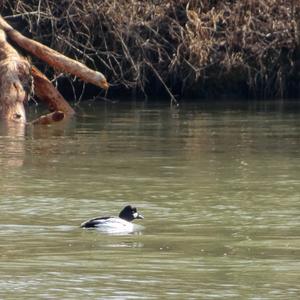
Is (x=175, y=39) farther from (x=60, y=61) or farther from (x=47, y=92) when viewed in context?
(x=60, y=61)

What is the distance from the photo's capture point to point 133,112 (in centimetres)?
2566

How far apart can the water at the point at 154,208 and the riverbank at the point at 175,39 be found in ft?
13.6

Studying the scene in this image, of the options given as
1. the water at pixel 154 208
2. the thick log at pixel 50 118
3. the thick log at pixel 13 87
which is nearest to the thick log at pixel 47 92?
the water at pixel 154 208

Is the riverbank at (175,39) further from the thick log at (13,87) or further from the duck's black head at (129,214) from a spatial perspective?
the duck's black head at (129,214)

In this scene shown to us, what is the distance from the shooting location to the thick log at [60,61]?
22828mm

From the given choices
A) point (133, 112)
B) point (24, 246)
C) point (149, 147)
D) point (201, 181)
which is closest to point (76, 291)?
point (24, 246)

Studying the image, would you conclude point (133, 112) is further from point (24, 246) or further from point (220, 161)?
point (24, 246)

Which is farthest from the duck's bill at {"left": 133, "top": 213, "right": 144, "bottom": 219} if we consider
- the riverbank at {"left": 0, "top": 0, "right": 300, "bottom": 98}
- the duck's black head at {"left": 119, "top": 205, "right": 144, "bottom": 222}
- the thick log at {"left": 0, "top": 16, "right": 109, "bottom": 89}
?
the riverbank at {"left": 0, "top": 0, "right": 300, "bottom": 98}

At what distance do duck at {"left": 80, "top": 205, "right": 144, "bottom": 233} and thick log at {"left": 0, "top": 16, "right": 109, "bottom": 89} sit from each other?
10.9 metres

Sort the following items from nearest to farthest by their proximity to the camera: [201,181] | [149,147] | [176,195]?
1. [176,195]
2. [201,181]
3. [149,147]

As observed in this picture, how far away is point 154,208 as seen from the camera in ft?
43.3

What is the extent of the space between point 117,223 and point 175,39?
55.0ft

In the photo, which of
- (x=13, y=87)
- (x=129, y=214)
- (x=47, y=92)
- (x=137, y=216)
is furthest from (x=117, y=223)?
(x=47, y=92)

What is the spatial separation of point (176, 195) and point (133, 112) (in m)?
11.6
